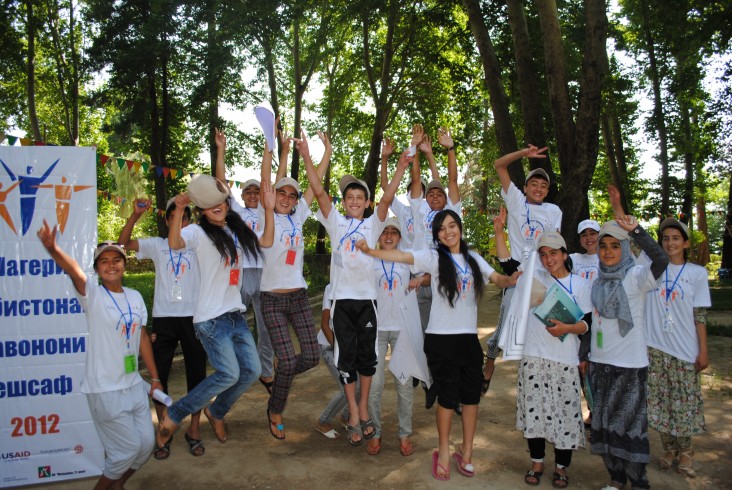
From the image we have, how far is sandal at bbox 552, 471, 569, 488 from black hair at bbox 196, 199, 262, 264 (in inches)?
116

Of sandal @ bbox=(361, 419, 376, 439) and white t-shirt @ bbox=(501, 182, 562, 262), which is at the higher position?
white t-shirt @ bbox=(501, 182, 562, 262)

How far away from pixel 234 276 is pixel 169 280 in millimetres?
697

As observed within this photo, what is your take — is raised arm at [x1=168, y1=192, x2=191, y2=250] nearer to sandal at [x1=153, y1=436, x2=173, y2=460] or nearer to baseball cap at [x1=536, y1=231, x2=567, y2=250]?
sandal at [x1=153, y1=436, x2=173, y2=460]

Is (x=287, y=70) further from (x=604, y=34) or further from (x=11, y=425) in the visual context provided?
(x=11, y=425)

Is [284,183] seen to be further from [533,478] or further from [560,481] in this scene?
[560,481]

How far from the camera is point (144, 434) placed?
3.66m

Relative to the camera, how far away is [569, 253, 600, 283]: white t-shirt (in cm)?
521

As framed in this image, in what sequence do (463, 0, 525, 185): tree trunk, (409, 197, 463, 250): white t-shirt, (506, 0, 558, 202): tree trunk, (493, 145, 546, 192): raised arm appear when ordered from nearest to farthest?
(493, 145, 546, 192): raised arm → (409, 197, 463, 250): white t-shirt → (506, 0, 558, 202): tree trunk → (463, 0, 525, 185): tree trunk

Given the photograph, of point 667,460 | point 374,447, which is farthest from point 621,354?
point 374,447

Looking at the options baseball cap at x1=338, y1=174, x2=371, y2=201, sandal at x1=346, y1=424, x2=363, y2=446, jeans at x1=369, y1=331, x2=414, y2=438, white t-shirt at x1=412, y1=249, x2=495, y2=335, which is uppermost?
baseball cap at x1=338, y1=174, x2=371, y2=201

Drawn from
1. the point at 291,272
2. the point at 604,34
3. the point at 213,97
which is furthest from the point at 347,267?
the point at 213,97

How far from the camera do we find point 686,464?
433 centimetres

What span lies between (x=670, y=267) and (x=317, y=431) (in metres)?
3.38

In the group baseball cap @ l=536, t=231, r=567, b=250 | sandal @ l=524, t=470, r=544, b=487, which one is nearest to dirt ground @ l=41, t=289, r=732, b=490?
sandal @ l=524, t=470, r=544, b=487
